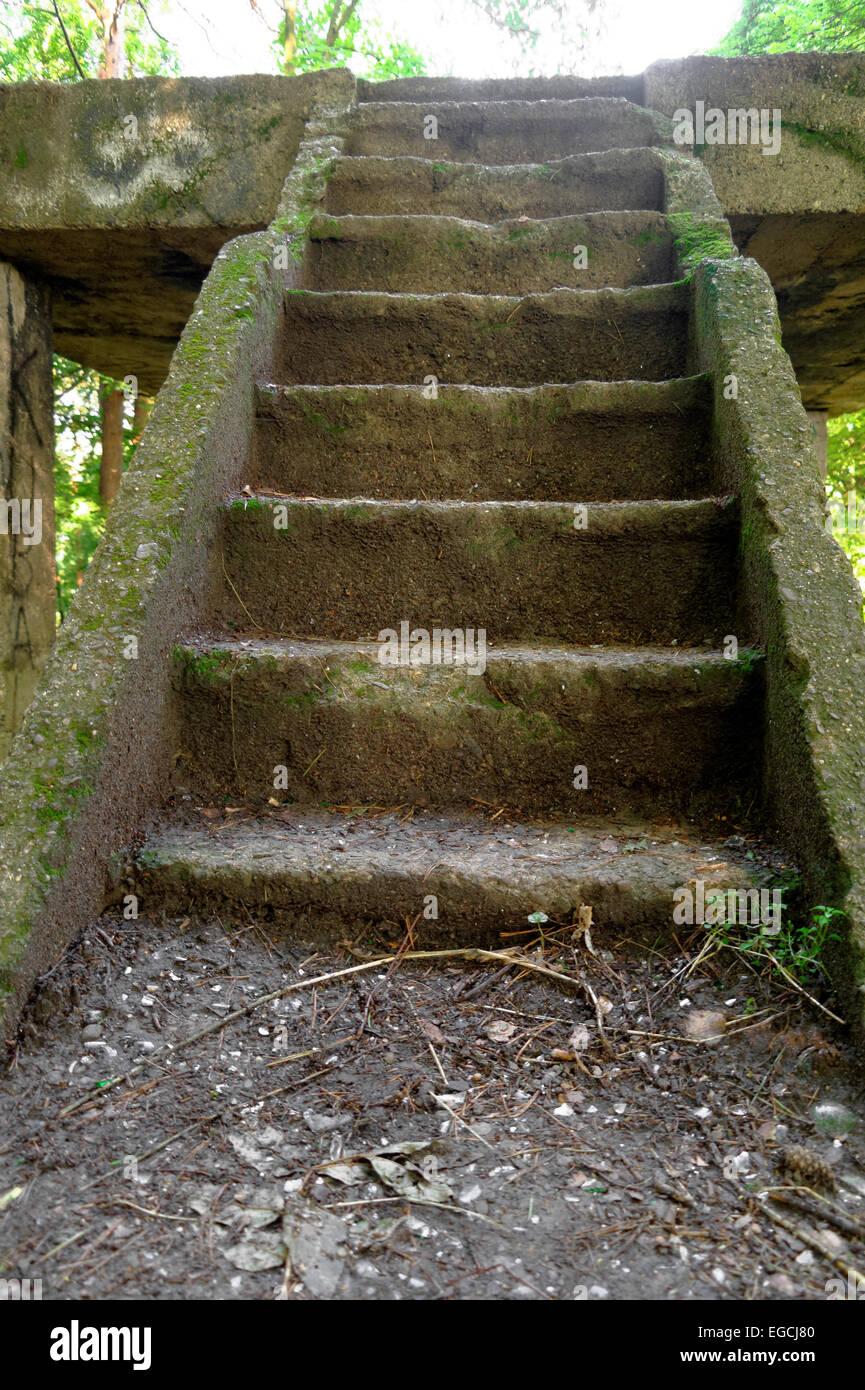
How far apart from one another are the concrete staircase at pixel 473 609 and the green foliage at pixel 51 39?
8.64m

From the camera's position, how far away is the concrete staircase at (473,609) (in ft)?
5.68

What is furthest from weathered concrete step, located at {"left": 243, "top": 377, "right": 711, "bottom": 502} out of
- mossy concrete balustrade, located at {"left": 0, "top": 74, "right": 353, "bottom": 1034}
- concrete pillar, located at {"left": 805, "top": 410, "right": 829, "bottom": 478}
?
concrete pillar, located at {"left": 805, "top": 410, "right": 829, "bottom": 478}

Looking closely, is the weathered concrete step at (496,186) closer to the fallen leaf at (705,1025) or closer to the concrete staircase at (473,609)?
the concrete staircase at (473,609)

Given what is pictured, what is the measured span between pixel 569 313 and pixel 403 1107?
2.58 m

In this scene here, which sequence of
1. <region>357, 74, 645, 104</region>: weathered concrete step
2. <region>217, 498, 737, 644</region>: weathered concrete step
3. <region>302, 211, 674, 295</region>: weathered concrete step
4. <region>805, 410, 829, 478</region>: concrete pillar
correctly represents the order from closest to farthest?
<region>217, 498, 737, 644</region>: weathered concrete step < <region>302, 211, 674, 295</region>: weathered concrete step < <region>357, 74, 645, 104</region>: weathered concrete step < <region>805, 410, 829, 478</region>: concrete pillar

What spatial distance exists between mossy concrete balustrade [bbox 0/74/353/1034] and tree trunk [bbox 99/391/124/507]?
7.76 metres

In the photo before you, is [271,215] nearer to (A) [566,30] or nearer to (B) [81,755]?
(B) [81,755]

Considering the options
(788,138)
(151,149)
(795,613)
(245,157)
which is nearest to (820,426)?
(788,138)

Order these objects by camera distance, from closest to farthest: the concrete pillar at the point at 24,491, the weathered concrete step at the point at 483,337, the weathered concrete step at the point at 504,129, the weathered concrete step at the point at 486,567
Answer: the weathered concrete step at the point at 486,567
the weathered concrete step at the point at 483,337
the weathered concrete step at the point at 504,129
the concrete pillar at the point at 24,491

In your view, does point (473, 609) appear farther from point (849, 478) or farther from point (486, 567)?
point (849, 478)

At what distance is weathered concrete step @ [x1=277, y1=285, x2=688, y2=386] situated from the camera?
2842 mm

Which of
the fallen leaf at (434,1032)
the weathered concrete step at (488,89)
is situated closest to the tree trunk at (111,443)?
the weathered concrete step at (488,89)

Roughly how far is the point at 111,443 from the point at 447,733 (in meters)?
9.61

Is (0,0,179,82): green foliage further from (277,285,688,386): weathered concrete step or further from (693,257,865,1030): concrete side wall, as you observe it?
(693,257,865,1030): concrete side wall
